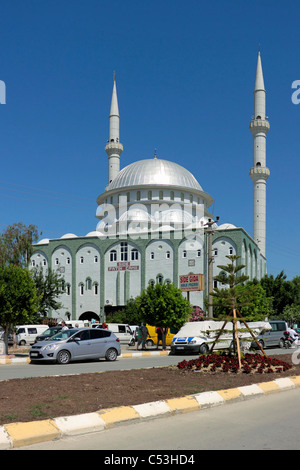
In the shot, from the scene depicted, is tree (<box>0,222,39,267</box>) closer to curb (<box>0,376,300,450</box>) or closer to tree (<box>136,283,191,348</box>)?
tree (<box>136,283,191,348</box>)

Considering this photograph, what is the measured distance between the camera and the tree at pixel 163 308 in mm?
28062

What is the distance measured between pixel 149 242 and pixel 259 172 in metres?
17.9

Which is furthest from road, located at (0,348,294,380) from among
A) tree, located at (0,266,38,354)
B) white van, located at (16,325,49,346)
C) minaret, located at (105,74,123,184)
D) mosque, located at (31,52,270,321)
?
minaret, located at (105,74,123,184)

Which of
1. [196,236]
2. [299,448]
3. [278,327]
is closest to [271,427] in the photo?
[299,448]

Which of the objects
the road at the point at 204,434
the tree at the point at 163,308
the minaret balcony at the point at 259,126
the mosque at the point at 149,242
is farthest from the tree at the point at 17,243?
the road at the point at 204,434

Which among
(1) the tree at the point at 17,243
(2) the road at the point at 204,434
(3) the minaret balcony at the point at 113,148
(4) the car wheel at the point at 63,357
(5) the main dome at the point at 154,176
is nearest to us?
(2) the road at the point at 204,434

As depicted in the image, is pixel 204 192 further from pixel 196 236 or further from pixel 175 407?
pixel 175 407

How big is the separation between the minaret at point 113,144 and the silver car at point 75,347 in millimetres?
57180

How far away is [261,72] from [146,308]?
1999 inches

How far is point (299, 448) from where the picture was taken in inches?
213

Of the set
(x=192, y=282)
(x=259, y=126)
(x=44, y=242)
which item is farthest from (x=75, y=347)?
(x=259, y=126)

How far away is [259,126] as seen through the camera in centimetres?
6475

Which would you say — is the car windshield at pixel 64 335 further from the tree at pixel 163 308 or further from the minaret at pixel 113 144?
the minaret at pixel 113 144

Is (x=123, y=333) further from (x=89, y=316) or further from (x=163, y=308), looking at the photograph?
(x=89, y=316)
